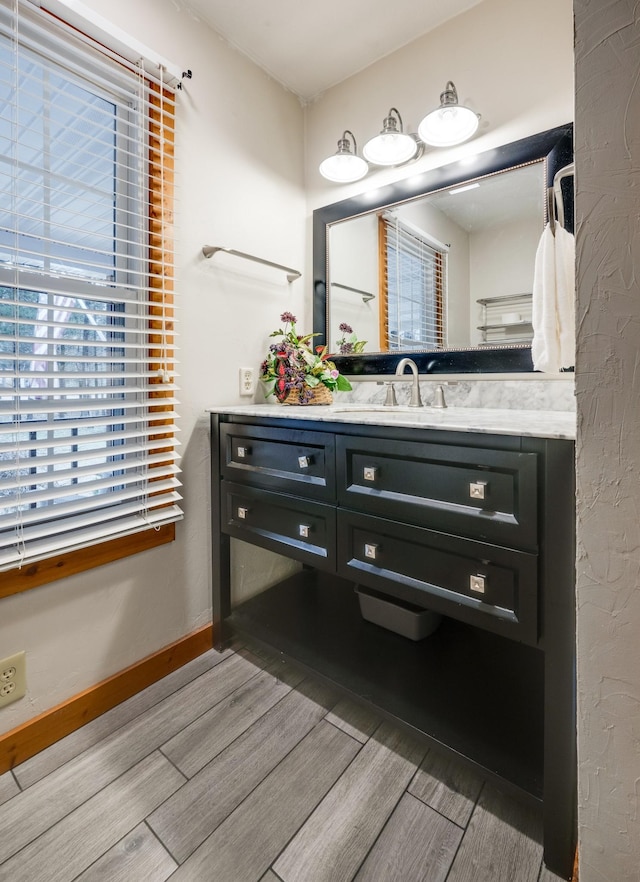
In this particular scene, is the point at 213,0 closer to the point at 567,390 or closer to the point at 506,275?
the point at 506,275

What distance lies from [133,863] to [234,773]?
28 cm

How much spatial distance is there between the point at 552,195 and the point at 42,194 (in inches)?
55.9

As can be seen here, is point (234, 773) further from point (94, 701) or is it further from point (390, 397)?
point (390, 397)

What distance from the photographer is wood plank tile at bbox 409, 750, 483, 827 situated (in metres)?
1.05

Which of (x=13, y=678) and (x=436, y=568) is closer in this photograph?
(x=436, y=568)

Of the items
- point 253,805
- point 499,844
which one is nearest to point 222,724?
point 253,805

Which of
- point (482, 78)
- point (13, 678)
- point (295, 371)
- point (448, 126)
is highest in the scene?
point (482, 78)

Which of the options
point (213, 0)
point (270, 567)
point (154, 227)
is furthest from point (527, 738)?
point (213, 0)

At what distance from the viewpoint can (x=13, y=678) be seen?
A: 1.19 m

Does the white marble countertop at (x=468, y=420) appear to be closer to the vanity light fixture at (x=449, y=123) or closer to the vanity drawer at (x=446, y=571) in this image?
the vanity drawer at (x=446, y=571)

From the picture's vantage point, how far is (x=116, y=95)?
138 centimetres

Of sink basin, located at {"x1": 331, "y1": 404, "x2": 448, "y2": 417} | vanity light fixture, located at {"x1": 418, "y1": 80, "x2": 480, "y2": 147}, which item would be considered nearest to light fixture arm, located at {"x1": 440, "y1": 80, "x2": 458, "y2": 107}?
vanity light fixture, located at {"x1": 418, "y1": 80, "x2": 480, "y2": 147}

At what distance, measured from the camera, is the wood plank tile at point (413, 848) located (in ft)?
3.00

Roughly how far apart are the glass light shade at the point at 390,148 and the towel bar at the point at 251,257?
0.52m
